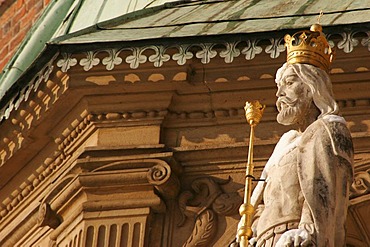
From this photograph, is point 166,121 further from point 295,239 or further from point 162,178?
point 295,239

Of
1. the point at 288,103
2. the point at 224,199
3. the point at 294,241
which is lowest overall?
the point at 294,241

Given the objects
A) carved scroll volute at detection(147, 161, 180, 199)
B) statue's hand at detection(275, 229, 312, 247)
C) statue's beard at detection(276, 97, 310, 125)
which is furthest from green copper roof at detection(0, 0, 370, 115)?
statue's hand at detection(275, 229, 312, 247)

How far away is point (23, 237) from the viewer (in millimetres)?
17469

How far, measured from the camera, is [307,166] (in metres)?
13.4

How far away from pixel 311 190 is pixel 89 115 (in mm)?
3718

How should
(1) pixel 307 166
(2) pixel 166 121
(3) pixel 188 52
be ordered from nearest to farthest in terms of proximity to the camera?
(1) pixel 307 166 → (3) pixel 188 52 → (2) pixel 166 121

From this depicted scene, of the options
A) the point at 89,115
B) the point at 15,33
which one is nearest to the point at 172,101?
the point at 89,115

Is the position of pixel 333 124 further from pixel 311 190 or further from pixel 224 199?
pixel 224 199

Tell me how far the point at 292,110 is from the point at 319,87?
186mm

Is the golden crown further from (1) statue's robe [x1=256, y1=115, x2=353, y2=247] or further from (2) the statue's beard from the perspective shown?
(1) statue's robe [x1=256, y1=115, x2=353, y2=247]

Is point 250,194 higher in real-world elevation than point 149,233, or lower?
lower

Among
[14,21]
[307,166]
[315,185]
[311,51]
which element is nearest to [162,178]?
[311,51]

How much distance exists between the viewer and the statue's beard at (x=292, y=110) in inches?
538

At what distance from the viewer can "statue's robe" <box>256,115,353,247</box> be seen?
43.4ft
